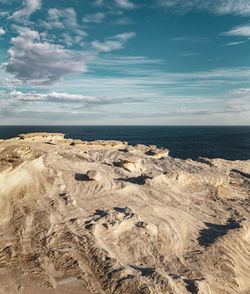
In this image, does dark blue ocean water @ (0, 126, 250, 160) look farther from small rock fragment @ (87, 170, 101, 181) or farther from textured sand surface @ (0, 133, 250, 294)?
small rock fragment @ (87, 170, 101, 181)

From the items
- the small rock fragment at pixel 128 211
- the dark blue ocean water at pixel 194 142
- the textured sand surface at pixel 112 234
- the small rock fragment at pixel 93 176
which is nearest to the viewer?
the textured sand surface at pixel 112 234

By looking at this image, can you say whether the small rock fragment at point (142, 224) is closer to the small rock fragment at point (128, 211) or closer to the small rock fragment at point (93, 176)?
the small rock fragment at point (128, 211)

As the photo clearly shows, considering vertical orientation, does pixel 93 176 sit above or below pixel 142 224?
above

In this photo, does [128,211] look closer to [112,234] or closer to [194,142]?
[112,234]

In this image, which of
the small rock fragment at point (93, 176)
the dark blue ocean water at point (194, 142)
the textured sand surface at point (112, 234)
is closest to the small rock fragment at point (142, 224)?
the textured sand surface at point (112, 234)

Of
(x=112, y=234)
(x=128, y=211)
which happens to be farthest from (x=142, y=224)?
(x=112, y=234)

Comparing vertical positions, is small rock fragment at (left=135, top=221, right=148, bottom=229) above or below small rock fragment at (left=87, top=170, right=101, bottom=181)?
below

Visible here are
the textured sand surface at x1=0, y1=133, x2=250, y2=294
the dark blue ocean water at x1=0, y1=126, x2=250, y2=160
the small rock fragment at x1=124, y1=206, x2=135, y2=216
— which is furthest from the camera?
the dark blue ocean water at x1=0, y1=126, x2=250, y2=160

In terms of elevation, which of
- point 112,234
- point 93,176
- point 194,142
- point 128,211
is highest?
point 93,176

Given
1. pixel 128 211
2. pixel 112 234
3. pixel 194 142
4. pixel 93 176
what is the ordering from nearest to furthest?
pixel 112 234 < pixel 128 211 < pixel 93 176 < pixel 194 142

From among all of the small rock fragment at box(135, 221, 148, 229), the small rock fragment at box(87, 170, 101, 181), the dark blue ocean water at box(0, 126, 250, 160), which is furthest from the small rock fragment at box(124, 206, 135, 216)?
the dark blue ocean water at box(0, 126, 250, 160)
